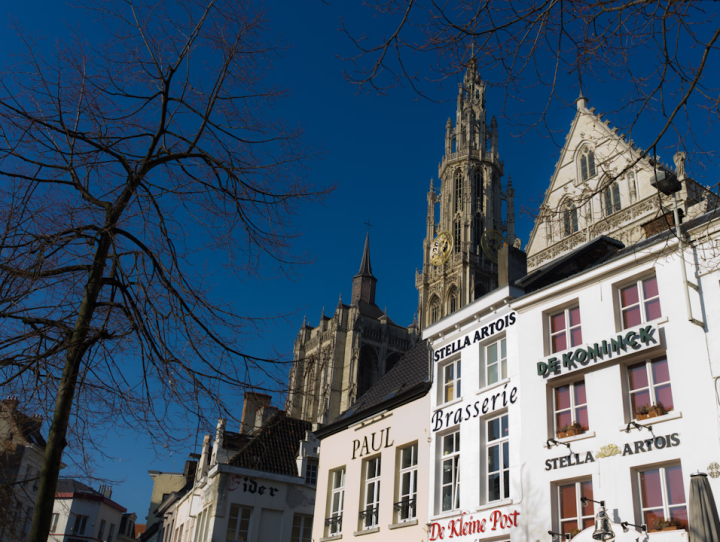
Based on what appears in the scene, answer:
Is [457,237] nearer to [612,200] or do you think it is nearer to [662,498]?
[612,200]

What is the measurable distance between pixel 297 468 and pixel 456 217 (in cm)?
6450

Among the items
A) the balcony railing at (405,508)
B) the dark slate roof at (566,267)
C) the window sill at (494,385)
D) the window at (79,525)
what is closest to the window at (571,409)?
the window sill at (494,385)

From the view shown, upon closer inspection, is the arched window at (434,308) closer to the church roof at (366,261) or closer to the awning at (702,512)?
the church roof at (366,261)

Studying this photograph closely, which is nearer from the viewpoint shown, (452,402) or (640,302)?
(640,302)

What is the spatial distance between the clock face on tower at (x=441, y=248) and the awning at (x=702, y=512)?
7397 centimetres

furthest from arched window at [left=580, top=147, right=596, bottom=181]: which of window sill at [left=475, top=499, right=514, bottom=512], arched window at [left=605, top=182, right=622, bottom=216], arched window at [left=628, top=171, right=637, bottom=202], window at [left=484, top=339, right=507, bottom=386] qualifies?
window sill at [left=475, top=499, right=514, bottom=512]

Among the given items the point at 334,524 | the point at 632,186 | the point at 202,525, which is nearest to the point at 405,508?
the point at 334,524

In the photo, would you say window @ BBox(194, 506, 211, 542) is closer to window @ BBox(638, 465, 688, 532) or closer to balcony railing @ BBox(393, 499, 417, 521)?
balcony railing @ BBox(393, 499, 417, 521)

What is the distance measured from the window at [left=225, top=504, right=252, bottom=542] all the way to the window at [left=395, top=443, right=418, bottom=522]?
9.57m

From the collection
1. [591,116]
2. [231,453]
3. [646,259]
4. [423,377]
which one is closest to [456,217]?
[591,116]

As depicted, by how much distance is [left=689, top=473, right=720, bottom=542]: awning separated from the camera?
1003cm

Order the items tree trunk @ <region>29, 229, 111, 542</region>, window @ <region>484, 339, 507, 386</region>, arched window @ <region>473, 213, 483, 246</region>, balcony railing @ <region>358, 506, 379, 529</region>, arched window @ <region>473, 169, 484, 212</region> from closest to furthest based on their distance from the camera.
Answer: tree trunk @ <region>29, 229, 111, 542</region>, window @ <region>484, 339, 507, 386</region>, balcony railing @ <region>358, 506, 379, 529</region>, arched window @ <region>473, 213, 483, 246</region>, arched window @ <region>473, 169, 484, 212</region>

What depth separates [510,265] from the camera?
1841 centimetres

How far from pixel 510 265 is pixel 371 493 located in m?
7.46
